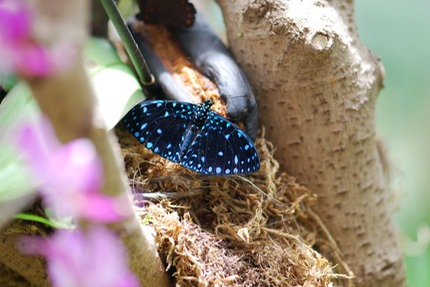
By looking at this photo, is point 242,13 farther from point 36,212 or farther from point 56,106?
point 56,106

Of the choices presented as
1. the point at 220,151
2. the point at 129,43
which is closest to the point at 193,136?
the point at 220,151

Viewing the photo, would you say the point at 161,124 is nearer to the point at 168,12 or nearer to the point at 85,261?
the point at 168,12

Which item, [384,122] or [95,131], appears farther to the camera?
[384,122]

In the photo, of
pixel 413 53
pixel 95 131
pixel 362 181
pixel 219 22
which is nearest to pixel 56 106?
pixel 95 131

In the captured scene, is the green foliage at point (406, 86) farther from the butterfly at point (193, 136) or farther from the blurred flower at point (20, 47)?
the blurred flower at point (20, 47)

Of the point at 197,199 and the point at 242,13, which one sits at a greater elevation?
the point at 242,13

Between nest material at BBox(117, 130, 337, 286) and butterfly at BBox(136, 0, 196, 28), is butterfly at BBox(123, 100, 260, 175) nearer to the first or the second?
nest material at BBox(117, 130, 337, 286)

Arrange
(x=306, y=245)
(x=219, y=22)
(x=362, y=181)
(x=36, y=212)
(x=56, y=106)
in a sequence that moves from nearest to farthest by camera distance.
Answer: (x=56, y=106)
(x=36, y=212)
(x=306, y=245)
(x=362, y=181)
(x=219, y=22)

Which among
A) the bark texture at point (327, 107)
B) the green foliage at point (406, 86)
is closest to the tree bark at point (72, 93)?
the bark texture at point (327, 107)
